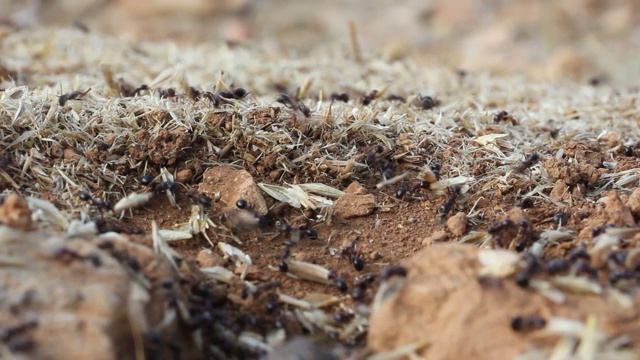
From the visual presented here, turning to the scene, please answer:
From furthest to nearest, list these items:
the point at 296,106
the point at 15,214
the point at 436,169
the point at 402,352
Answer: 1. the point at 296,106
2. the point at 436,169
3. the point at 15,214
4. the point at 402,352

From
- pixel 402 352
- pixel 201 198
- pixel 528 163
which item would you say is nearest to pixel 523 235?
pixel 528 163

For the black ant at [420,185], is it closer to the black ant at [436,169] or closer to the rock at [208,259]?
the black ant at [436,169]

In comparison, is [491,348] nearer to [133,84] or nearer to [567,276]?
[567,276]

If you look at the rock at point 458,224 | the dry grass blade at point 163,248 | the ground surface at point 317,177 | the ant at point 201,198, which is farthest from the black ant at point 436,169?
the dry grass blade at point 163,248

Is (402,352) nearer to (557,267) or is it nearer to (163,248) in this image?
(557,267)

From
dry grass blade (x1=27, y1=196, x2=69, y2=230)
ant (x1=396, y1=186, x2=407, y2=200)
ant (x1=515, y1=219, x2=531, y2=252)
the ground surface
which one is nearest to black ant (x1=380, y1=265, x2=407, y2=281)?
the ground surface

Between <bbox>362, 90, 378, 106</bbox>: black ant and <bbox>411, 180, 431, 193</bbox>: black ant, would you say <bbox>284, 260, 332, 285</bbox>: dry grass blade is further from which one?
<bbox>362, 90, 378, 106</bbox>: black ant
